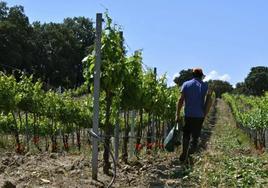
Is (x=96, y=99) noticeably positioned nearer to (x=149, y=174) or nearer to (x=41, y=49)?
(x=149, y=174)

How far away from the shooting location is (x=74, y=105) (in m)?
23.8

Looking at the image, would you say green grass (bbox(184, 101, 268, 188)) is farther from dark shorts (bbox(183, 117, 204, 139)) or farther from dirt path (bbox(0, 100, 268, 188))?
dark shorts (bbox(183, 117, 204, 139))

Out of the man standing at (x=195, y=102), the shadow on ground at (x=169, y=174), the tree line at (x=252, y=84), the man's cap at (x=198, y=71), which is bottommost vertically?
the shadow on ground at (x=169, y=174)

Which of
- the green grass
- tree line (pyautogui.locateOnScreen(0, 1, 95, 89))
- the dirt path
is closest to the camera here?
the dirt path

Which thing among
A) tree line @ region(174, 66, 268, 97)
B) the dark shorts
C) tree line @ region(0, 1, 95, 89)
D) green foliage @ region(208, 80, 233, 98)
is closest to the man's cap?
the dark shorts

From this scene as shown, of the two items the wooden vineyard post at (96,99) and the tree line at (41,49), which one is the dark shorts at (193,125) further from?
the tree line at (41,49)

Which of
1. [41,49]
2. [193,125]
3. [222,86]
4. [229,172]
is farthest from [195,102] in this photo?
[222,86]

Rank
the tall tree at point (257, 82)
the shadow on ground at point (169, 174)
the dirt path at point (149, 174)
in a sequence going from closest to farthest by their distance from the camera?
the dirt path at point (149, 174), the shadow on ground at point (169, 174), the tall tree at point (257, 82)

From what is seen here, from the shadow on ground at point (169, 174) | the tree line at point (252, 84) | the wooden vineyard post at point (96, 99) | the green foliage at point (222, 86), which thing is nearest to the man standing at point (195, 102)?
the shadow on ground at point (169, 174)

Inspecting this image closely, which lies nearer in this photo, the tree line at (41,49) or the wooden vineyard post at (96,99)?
the wooden vineyard post at (96,99)

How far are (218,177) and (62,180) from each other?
216 centimetres

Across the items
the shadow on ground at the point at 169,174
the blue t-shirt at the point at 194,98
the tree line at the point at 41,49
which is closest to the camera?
the shadow on ground at the point at 169,174

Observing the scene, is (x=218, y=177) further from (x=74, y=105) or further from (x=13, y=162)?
(x=74, y=105)

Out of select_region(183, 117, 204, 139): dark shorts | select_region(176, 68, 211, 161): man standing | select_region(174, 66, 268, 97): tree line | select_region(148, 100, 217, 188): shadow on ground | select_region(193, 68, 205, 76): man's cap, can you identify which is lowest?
select_region(148, 100, 217, 188): shadow on ground
